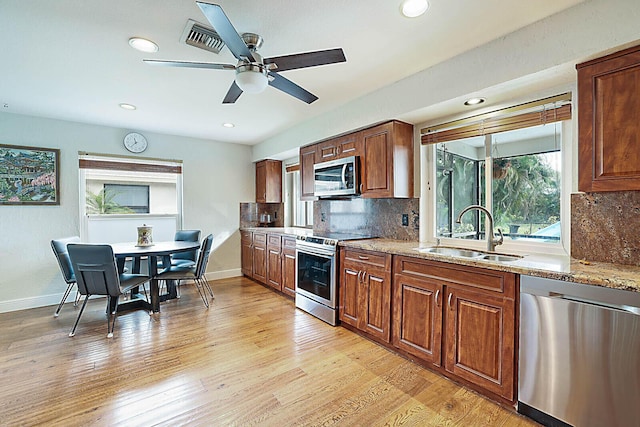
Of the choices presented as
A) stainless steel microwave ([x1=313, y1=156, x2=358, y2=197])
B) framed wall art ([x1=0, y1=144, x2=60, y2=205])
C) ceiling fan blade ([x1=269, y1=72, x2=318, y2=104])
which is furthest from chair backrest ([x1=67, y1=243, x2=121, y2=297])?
stainless steel microwave ([x1=313, y1=156, x2=358, y2=197])

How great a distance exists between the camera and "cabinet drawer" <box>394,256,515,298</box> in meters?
1.82

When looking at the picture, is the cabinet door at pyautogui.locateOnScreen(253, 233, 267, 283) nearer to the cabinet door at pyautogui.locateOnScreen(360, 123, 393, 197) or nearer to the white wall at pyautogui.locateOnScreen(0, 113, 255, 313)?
the white wall at pyautogui.locateOnScreen(0, 113, 255, 313)

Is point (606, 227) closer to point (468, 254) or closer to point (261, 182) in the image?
point (468, 254)

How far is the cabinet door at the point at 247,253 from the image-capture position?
5020 mm

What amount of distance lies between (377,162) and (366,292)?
4.19ft

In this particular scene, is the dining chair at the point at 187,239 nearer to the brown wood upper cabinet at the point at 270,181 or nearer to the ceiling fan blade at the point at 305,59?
the brown wood upper cabinet at the point at 270,181

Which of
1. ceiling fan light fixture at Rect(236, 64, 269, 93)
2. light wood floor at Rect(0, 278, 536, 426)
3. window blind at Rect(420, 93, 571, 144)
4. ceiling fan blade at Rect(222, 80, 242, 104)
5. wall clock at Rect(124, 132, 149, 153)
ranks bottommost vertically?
light wood floor at Rect(0, 278, 536, 426)

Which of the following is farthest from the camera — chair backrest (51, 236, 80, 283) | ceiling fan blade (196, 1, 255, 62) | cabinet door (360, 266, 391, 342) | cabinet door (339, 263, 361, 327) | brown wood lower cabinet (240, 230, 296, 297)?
brown wood lower cabinet (240, 230, 296, 297)

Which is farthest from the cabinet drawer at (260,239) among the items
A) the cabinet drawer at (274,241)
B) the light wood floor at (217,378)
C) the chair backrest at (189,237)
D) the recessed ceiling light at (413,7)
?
the recessed ceiling light at (413,7)

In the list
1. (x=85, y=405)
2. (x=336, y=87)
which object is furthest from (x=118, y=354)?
(x=336, y=87)

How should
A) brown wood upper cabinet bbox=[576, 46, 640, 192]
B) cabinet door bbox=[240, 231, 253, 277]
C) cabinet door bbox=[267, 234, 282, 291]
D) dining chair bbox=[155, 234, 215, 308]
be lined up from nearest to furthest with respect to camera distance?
brown wood upper cabinet bbox=[576, 46, 640, 192], dining chair bbox=[155, 234, 215, 308], cabinet door bbox=[267, 234, 282, 291], cabinet door bbox=[240, 231, 253, 277]

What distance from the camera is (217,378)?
2162 mm

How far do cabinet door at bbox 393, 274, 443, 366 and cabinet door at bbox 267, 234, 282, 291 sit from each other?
204 centimetres

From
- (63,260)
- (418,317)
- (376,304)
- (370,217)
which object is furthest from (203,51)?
(63,260)
